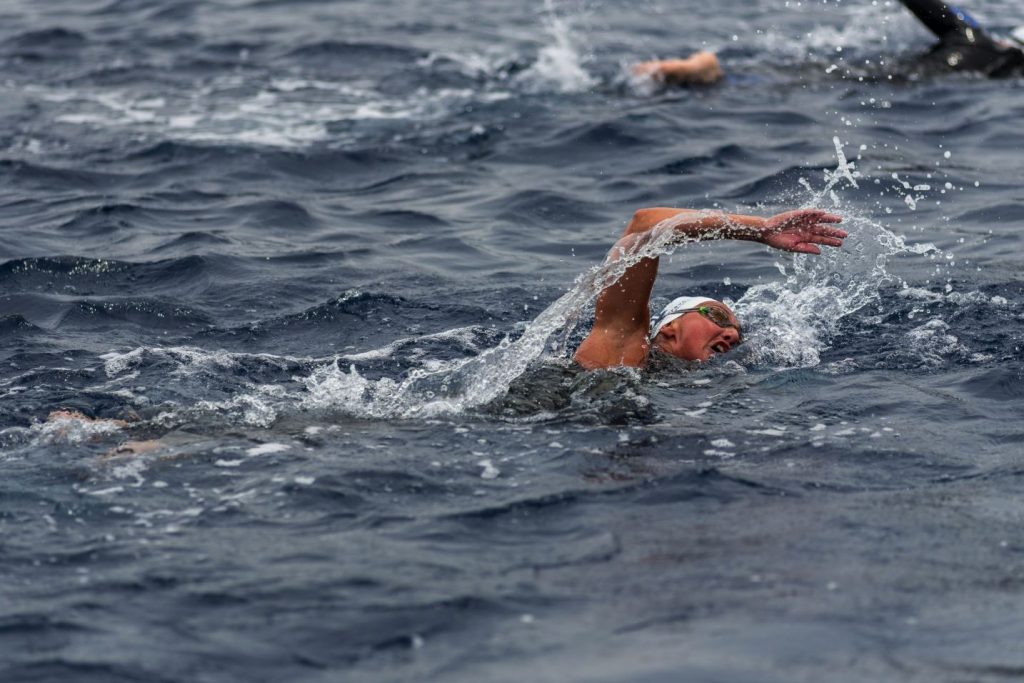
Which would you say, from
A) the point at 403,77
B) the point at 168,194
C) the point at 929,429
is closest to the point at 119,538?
the point at 929,429

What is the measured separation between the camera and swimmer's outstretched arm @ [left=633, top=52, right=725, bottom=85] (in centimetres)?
1409

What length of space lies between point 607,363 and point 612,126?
5.81m

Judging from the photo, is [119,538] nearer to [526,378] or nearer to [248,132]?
[526,378]

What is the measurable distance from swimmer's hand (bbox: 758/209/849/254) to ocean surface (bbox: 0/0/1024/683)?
83 cm

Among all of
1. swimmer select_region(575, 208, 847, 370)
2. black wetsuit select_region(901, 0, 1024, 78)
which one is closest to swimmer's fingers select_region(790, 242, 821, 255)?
swimmer select_region(575, 208, 847, 370)

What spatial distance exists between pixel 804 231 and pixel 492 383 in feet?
5.63

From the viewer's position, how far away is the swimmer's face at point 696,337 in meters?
7.64

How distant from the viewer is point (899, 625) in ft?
15.4

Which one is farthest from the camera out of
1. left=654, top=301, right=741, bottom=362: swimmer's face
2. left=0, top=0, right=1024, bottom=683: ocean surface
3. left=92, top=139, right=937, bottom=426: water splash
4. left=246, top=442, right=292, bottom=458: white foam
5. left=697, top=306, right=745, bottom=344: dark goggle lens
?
left=697, top=306, right=745, bottom=344: dark goggle lens

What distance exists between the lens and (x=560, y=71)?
14734 mm

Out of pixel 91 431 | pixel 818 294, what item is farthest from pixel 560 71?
pixel 91 431

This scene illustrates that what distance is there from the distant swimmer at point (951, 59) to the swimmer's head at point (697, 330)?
6.70 metres

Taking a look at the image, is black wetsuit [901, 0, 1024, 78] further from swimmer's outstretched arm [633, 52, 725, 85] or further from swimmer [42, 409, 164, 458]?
swimmer [42, 409, 164, 458]

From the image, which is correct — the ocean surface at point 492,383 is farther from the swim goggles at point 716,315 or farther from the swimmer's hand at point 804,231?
the swimmer's hand at point 804,231
